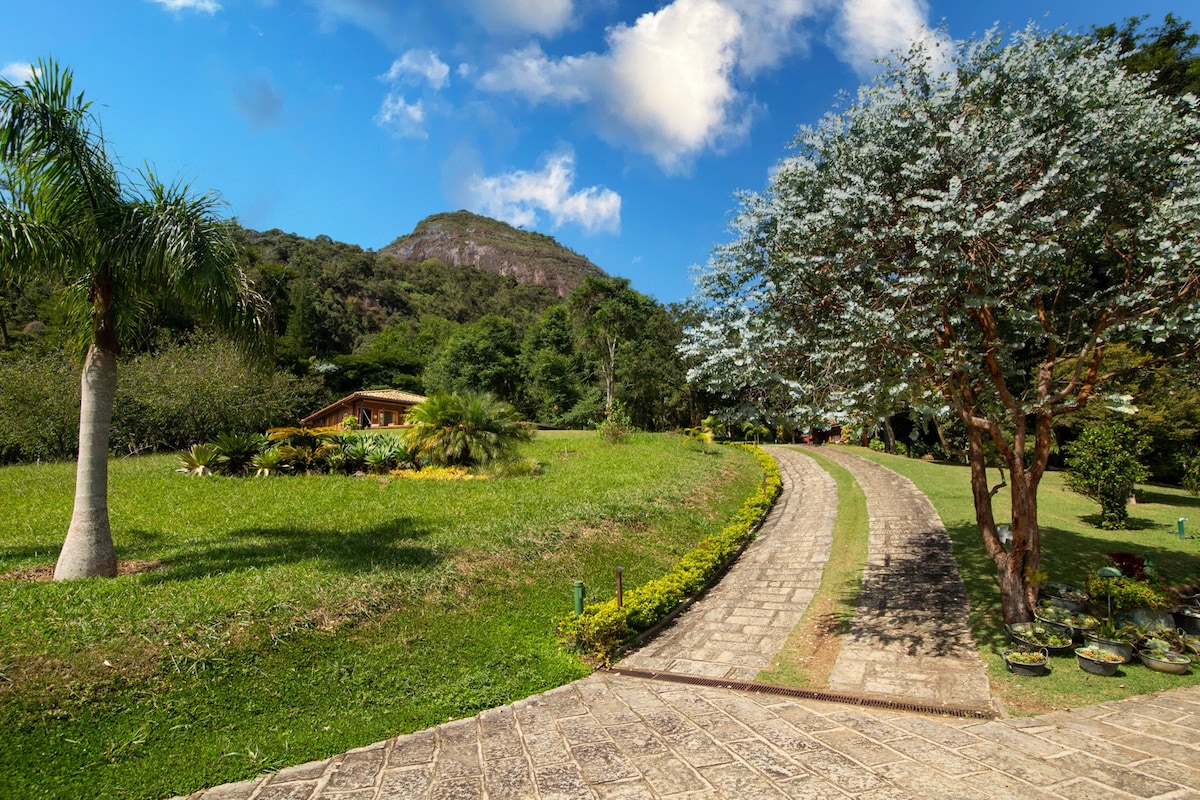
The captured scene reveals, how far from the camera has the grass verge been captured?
20.7 ft

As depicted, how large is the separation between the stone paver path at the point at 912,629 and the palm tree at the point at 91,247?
26.0 ft

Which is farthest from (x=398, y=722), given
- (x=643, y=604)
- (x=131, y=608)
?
(x=643, y=604)

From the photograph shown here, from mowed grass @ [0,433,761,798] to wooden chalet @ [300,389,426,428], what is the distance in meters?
25.0

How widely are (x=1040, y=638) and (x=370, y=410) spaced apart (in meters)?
35.8

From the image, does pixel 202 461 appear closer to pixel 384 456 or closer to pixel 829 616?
pixel 384 456

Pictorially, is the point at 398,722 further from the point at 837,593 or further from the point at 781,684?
the point at 837,593

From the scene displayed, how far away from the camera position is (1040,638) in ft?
20.4

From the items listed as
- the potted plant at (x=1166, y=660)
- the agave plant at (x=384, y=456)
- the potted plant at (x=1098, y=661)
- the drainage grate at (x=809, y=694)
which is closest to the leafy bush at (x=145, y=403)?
the agave plant at (x=384, y=456)

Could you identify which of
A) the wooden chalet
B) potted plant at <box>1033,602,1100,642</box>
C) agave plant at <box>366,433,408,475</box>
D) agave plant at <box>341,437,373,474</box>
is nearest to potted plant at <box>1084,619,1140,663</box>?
potted plant at <box>1033,602,1100,642</box>

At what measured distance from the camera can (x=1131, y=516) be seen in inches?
492

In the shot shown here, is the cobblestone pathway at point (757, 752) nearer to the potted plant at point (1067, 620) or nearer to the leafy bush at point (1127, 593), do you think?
the potted plant at point (1067, 620)

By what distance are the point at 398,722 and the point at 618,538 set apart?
18.8 feet

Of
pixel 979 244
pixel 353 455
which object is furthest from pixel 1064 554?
pixel 353 455

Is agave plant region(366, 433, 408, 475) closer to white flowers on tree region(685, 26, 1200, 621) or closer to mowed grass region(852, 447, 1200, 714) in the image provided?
white flowers on tree region(685, 26, 1200, 621)
